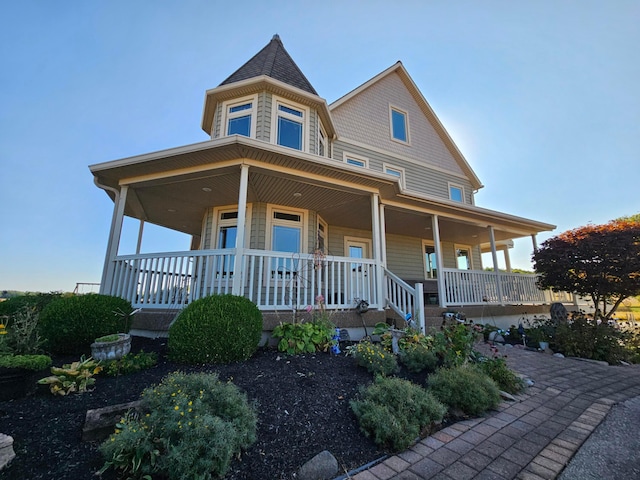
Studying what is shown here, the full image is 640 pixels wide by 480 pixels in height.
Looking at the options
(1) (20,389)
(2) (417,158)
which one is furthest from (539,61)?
(1) (20,389)

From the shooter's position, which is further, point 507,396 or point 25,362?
point 507,396

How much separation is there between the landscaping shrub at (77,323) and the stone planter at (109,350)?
2.16 feet

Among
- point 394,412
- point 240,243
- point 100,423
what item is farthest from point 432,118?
point 100,423

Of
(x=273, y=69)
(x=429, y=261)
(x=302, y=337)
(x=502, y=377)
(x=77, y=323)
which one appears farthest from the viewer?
(x=429, y=261)

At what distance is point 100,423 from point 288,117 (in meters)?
7.19

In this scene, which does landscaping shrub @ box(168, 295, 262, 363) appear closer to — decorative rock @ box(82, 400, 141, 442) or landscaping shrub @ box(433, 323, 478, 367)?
decorative rock @ box(82, 400, 141, 442)

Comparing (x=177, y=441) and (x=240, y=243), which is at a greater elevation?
(x=240, y=243)

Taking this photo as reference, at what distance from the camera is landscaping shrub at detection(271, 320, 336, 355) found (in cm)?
395

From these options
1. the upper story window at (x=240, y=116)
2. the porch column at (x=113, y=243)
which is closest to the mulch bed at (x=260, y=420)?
the porch column at (x=113, y=243)

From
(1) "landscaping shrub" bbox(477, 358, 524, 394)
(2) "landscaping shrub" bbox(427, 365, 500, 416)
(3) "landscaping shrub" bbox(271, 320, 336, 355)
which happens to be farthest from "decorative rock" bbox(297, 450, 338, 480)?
(1) "landscaping shrub" bbox(477, 358, 524, 394)

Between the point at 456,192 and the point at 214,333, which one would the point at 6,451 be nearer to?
the point at 214,333

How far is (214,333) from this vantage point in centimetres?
331

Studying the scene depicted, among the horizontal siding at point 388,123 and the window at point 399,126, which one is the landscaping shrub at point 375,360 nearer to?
the horizontal siding at point 388,123

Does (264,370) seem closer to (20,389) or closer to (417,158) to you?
(20,389)
